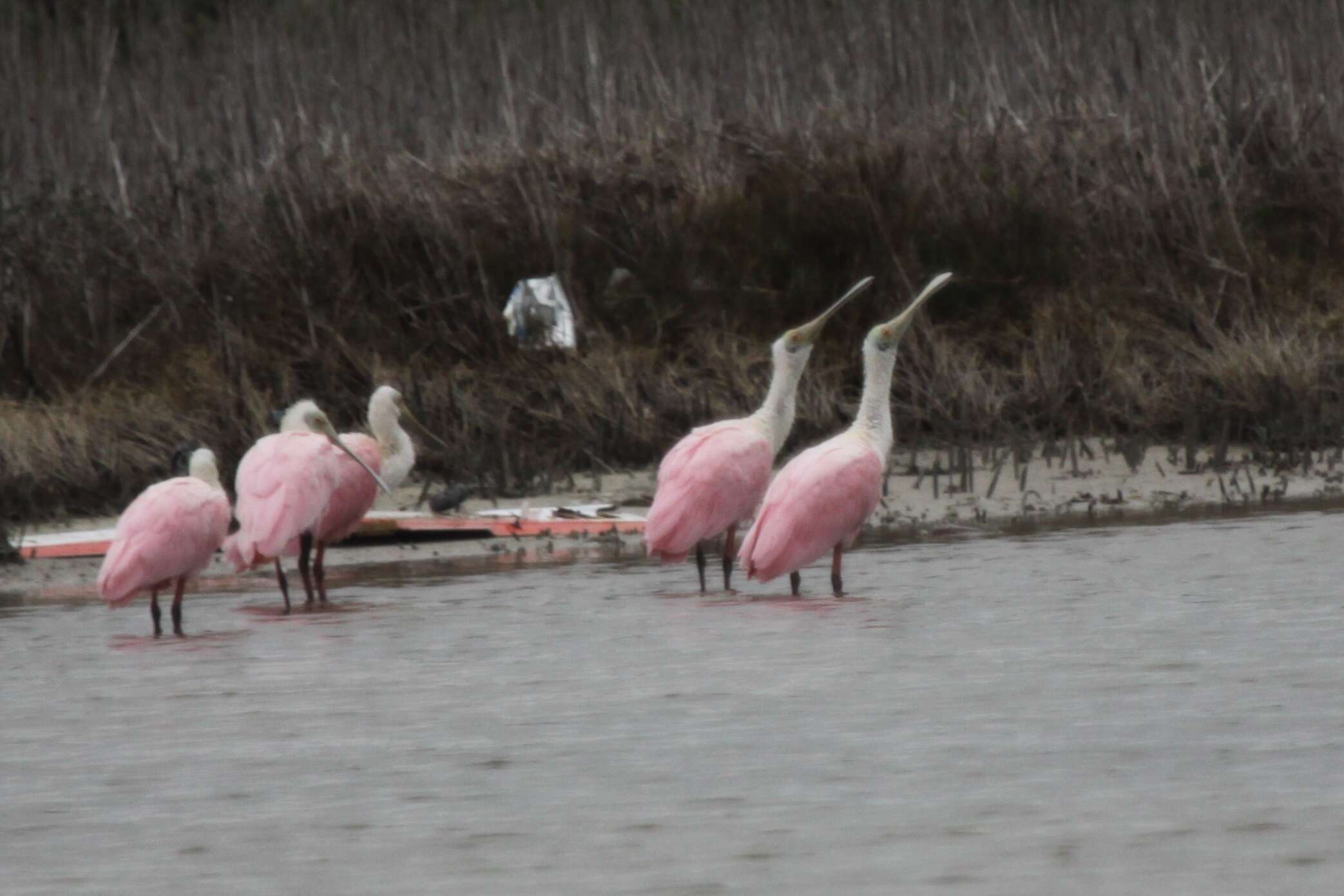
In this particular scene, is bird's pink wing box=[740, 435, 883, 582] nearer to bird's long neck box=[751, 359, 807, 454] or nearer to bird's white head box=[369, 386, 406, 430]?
bird's long neck box=[751, 359, 807, 454]

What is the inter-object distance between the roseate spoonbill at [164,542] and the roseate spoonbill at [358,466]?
66 cm

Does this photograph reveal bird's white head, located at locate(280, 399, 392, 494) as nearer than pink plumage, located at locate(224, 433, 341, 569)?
No

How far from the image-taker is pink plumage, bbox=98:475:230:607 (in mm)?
8086

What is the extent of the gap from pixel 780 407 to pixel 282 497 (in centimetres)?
188

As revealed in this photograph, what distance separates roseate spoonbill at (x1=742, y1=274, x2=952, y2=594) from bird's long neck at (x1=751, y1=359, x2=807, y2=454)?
14.0 inches

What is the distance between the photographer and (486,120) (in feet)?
51.5

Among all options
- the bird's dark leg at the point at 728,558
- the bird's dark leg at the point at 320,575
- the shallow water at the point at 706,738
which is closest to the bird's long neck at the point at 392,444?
the bird's dark leg at the point at 320,575

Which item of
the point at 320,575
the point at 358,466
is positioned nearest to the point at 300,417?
the point at 358,466

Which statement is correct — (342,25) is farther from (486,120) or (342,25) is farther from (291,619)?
(291,619)

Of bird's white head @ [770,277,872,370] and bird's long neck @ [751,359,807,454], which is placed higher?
bird's white head @ [770,277,872,370]

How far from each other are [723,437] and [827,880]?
4.43m

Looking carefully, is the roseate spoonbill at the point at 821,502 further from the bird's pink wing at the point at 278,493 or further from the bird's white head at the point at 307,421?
the bird's white head at the point at 307,421

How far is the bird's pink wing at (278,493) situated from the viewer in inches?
344

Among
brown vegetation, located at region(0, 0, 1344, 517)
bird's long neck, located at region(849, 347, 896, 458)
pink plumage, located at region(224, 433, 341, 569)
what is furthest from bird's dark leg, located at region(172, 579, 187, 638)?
brown vegetation, located at region(0, 0, 1344, 517)
